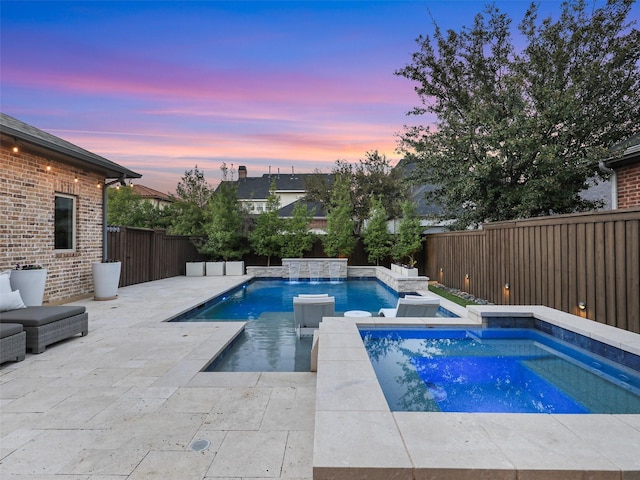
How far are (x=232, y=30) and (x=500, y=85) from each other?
8.72 metres

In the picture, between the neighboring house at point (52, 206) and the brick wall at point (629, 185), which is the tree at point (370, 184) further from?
the neighboring house at point (52, 206)

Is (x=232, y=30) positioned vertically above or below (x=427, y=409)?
above

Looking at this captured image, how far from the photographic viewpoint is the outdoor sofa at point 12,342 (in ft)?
12.9

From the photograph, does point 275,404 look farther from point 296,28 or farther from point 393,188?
point 393,188

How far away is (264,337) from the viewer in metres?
5.98

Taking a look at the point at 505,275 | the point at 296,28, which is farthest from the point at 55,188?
the point at 505,275

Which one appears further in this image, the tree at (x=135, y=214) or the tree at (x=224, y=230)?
the tree at (x=135, y=214)

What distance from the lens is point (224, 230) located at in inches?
625

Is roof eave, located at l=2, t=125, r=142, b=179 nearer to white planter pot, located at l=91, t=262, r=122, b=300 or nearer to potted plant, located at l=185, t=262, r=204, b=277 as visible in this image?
white planter pot, located at l=91, t=262, r=122, b=300

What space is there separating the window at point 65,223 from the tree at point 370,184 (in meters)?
16.5

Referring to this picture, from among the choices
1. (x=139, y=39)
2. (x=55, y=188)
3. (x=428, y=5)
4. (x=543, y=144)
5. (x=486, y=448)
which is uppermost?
(x=428, y=5)

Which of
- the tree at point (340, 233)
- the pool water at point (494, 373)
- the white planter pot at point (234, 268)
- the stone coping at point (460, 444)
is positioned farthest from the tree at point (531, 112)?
the stone coping at point (460, 444)

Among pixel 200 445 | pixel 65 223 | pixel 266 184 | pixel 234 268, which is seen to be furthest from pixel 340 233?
pixel 266 184

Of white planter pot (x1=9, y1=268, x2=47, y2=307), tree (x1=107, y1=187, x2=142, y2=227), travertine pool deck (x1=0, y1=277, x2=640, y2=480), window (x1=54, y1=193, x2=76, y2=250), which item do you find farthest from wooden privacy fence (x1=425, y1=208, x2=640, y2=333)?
tree (x1=107, y1=187, x2=142, y2=227)
